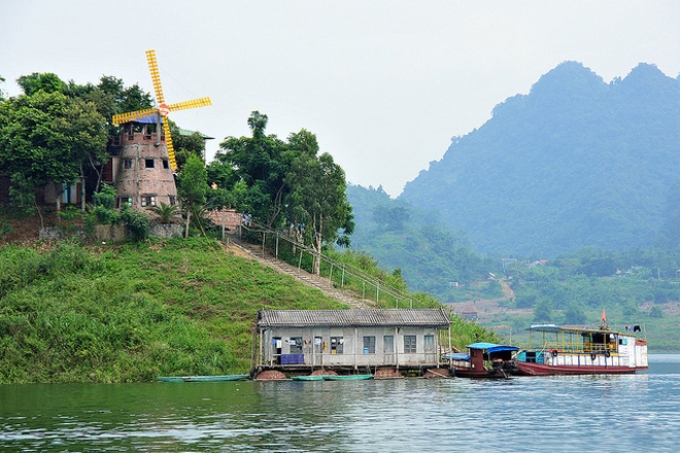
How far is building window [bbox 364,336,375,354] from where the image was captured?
68.5 m

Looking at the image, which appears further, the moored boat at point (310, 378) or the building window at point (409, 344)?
the building window at point (409, 344)

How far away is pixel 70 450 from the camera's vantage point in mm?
33781

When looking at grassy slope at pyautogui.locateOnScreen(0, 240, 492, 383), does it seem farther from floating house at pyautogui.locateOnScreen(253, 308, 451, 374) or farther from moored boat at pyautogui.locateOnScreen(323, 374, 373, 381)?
moored boat at pyautogui.locateOnScreen(323, 374, 373, 381)

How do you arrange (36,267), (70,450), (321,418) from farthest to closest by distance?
(36,267) < (321,418) < (70,450)

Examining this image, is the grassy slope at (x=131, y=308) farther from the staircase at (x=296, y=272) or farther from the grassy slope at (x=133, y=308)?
the staircase at (x=296, y=272)

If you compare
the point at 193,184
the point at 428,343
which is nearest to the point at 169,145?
the point at 193,184

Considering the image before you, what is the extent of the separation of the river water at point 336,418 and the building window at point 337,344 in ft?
18.0

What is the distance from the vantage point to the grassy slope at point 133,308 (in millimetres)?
65062

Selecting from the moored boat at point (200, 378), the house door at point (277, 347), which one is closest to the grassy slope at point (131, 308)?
the moored boat at point (200, 378)

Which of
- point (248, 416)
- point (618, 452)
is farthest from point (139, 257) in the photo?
point (618, 452)

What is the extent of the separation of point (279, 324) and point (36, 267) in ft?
72.2

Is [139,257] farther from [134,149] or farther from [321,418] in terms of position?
[321,418]

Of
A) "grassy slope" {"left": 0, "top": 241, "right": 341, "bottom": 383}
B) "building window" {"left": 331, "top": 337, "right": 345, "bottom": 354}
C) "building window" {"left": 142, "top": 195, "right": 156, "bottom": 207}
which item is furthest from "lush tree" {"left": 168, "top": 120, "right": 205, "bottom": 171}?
"building window" {"left": 331, "top": 337, "right": 345, "bottom": 354}

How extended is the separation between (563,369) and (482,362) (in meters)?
9.26
